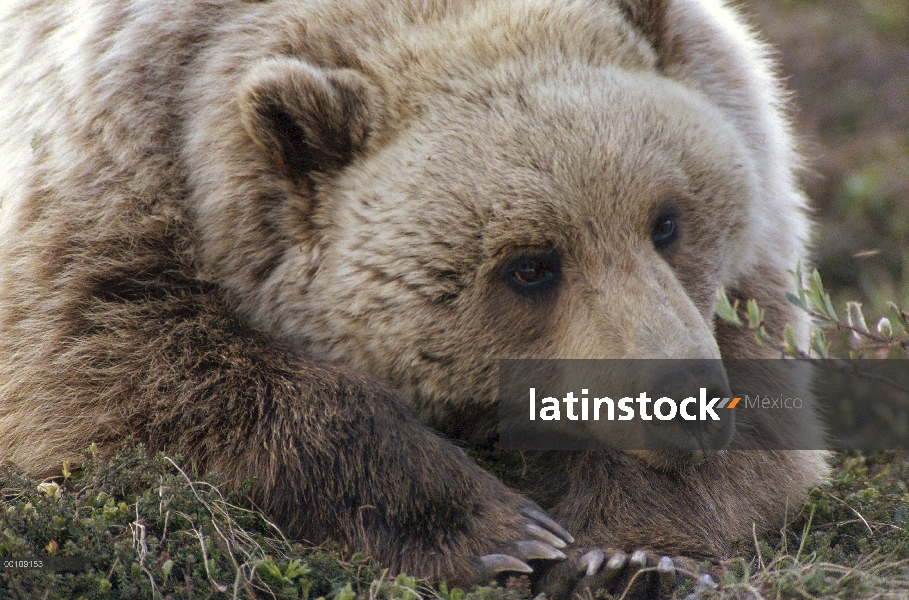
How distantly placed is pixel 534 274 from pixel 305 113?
3.81 feet

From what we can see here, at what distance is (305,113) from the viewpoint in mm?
4105

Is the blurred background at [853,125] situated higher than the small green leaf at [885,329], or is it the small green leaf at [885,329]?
the small green leaf at [885,329]

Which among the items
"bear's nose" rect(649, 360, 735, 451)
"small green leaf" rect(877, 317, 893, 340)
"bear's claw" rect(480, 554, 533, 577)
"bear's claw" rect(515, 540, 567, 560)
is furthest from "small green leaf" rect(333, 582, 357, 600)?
"small green leaf" rect(877, 317, 893, 340)

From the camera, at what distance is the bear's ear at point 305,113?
13.1 feet

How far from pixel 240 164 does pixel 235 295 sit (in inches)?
23.5

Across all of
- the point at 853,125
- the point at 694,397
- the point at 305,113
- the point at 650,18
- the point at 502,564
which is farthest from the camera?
the point at 853,125

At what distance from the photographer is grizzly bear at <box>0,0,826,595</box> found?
12.9 ft

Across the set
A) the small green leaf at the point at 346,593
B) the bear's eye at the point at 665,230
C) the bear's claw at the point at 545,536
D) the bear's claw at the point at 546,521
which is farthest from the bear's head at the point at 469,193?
the small green leaf at the point at 346,593

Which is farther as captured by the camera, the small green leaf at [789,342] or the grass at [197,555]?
the small green leaf at [789,342]

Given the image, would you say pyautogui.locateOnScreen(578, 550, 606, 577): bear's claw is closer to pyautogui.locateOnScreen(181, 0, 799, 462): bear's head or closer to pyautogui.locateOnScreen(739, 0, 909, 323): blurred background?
pyautogui.locateOnScreen(181, 0, 799, 462): bear's head

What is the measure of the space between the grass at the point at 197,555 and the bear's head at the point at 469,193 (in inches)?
26.8

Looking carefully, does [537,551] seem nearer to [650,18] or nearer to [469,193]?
[469,193]

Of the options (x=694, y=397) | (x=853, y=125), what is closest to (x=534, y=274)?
(x=694, y=397)

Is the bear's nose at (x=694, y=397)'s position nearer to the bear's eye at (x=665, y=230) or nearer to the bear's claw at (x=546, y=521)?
the bear's claw at (x=546, y=521)
